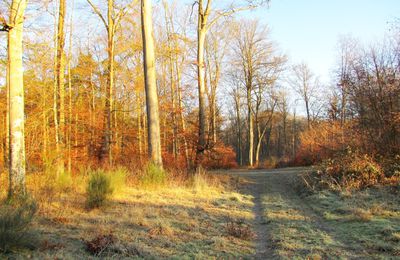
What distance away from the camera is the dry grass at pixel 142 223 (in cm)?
445

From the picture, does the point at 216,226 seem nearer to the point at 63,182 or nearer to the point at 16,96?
the point at 16,96

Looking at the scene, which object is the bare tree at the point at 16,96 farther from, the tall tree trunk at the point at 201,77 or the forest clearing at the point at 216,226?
the tall tree trunk at the point at 201,77

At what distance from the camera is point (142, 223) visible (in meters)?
5.87

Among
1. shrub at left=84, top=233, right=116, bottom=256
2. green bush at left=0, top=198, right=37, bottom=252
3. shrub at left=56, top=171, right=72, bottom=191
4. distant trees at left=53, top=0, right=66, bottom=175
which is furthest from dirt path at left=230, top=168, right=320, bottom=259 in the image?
distant trees at left=53, top=0, right=66, bottom=175

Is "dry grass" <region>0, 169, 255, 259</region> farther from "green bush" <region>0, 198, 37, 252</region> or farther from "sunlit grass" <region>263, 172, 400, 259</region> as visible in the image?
"sunlit grass" <region>263, 172, 400, 259</region>

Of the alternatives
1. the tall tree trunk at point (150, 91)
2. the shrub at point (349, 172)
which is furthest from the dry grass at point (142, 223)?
the shrub at point (349, 172)

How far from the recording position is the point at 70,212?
260 inches

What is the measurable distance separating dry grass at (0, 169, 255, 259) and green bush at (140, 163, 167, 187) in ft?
1.54

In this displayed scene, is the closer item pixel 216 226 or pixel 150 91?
pixel 216 226

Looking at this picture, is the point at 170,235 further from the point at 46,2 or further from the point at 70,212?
the point at 46,2

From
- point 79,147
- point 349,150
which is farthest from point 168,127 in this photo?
point 349,150

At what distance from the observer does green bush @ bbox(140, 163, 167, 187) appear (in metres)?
10.1

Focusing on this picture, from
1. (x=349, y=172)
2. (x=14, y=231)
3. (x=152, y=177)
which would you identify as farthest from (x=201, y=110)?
(x=14, y=231)

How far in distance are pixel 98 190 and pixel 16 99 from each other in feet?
8.80
